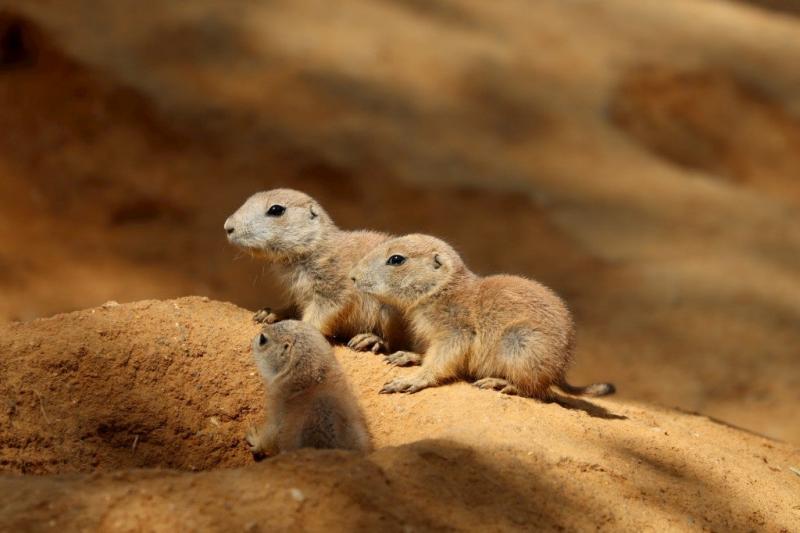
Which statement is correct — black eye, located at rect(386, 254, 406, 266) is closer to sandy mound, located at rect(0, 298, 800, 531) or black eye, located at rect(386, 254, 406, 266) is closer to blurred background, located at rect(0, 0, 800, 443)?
sandy mound, located at rect(0, 298, 800, 531)

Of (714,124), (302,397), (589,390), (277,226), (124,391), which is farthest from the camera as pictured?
(714,124)

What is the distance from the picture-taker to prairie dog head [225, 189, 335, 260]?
5.46 m

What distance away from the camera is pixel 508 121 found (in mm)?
11008

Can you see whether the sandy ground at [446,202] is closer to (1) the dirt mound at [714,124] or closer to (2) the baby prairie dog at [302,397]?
(1) the dirt mound at [714,124]

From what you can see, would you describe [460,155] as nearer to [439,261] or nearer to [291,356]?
[439,261]

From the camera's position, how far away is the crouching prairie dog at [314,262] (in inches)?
214

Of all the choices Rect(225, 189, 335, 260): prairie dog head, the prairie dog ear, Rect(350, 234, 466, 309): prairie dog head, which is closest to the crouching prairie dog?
Rect(225, 189, 335, 260): prairie dog head

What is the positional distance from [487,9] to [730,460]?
8.46 metres

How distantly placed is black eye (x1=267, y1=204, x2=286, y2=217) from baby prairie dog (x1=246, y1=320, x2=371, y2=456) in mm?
810

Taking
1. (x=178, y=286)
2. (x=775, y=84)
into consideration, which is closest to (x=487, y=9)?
(x=775, y=84)

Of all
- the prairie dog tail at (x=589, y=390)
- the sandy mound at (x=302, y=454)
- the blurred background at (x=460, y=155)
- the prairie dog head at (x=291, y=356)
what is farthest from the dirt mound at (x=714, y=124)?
the prairie dog head at (x=291, y=356)

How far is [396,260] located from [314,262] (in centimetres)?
61

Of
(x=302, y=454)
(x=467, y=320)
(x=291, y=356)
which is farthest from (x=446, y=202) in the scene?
(x=302, y=454)

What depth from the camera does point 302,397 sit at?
177 inches
